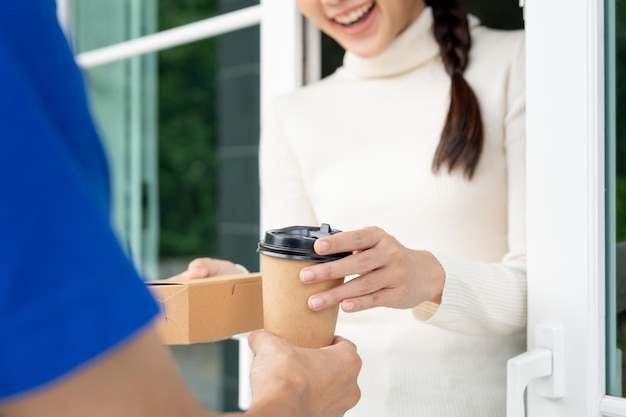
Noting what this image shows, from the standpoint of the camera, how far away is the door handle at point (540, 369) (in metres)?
0.92

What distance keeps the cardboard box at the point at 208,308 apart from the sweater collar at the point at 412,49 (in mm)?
546

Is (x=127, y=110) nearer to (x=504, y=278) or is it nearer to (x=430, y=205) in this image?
(x=430, y=205)

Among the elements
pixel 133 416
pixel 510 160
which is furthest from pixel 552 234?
pixel 133 416

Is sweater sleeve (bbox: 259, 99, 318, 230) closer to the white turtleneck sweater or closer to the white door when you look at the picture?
the white turtleneck sweater

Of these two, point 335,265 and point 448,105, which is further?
point 448,105

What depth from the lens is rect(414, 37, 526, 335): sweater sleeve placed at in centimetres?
97

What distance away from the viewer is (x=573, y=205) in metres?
0.93

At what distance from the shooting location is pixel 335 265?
75 cm

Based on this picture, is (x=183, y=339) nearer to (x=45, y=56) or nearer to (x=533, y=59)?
(x=45, y=56)

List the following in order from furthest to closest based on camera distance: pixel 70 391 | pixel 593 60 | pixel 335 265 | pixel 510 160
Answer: pixel 510 160 → pixel 593 60 → pixel 335 265 → pixel 70 391

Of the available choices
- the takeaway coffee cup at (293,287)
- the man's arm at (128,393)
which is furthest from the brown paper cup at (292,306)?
the man's arm at (128,393)

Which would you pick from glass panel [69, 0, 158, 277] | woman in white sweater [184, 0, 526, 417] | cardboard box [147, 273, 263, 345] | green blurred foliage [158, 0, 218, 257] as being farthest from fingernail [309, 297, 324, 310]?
green blurred foliage [158, 0, 218, 257]

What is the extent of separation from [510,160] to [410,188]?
16 centimetres

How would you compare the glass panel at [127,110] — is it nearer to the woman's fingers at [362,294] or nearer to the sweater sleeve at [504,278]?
the sweater sleeve at [504,278]
